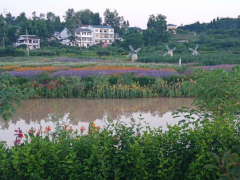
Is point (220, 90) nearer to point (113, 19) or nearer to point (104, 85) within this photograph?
point (104, 85)

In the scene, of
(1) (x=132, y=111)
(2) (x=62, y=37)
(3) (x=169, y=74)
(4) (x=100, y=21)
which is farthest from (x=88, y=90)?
(4) (x=100, y=21)

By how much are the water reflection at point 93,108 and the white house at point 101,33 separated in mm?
67249

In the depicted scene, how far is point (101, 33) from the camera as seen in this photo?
259ft

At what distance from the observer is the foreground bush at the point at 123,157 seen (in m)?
3.40

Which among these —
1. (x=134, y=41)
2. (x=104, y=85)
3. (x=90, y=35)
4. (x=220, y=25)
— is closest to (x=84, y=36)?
(x=90, y=35)

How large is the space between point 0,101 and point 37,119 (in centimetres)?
538

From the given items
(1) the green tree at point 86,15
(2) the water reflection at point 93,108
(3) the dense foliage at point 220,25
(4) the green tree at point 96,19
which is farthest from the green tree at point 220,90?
(4) the green tree at point 96,19

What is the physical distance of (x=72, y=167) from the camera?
3379 mm

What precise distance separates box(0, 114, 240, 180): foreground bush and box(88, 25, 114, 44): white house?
76.1 meters

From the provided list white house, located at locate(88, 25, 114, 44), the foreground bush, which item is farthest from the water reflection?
white house, located at locate(88, 25, 114, 44)

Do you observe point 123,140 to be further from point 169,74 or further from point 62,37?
point 62,37

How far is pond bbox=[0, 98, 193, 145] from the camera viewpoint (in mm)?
8879

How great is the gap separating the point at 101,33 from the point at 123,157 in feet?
254

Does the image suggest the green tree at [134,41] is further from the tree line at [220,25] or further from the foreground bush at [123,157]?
the foreground bush at [123,157]
